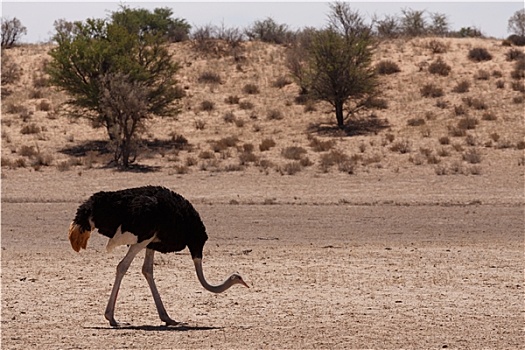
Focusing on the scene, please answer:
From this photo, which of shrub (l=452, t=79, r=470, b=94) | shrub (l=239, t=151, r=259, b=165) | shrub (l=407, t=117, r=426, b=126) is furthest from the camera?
shrub (l=452, t=79, r=470, b=94)

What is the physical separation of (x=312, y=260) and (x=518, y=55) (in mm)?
32484

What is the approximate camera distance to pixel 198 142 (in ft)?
111

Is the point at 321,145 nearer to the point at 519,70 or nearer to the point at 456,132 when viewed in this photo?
the point at 456,132

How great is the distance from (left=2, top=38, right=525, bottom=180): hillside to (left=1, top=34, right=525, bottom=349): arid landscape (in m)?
0.11

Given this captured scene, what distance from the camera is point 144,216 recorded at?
32.4 ft

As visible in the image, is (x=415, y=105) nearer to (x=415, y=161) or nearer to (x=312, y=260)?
(x=415, y=161)

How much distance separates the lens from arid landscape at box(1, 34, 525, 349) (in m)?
10.3

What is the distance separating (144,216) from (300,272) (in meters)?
4.26

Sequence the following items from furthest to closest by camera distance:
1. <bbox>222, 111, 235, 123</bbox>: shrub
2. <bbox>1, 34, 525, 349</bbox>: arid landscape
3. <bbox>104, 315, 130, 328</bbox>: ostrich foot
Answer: <bbox>222, 111, 235, 123</bbox>: shrub → <bbox>1, 34, 525, 349</bbox>: arid landscape → <bbox>104, 315, 130, 328</bbox>: ostrich foot

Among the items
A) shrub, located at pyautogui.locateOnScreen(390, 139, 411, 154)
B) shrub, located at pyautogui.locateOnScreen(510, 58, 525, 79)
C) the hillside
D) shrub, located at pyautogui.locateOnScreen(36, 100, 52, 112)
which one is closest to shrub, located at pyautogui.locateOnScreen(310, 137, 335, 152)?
the hillside

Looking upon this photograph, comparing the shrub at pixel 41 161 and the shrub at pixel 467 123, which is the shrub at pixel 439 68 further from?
the shrub at pixel 41 161

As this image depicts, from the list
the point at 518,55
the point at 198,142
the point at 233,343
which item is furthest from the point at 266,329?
the point at 518,55

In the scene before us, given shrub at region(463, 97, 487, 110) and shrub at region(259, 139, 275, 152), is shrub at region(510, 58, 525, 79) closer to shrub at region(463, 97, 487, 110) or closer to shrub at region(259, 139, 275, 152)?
shrub at region(463, 97, 487, 110)

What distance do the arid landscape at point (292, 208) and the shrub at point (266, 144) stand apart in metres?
0.07
